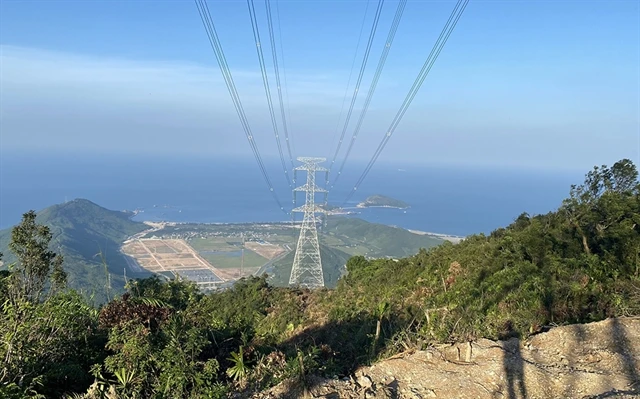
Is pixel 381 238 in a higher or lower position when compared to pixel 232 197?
lower

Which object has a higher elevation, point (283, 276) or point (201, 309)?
point (201, 309)

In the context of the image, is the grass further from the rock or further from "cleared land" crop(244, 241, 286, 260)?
the rock

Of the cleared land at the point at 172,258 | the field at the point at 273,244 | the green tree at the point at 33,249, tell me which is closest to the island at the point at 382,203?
the field at the point at 273,244

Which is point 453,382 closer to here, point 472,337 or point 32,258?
point 472,337

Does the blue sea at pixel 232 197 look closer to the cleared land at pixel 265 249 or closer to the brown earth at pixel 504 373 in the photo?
the cleared land at pixel 265 249

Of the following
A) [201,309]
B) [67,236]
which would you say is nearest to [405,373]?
[201,309]

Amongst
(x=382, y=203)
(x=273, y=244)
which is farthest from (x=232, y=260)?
(x=382, y=203)

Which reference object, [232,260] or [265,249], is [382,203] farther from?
[232,260]
